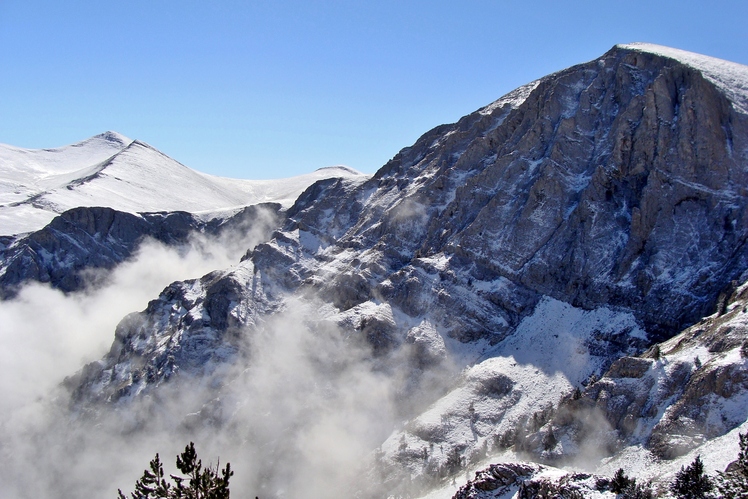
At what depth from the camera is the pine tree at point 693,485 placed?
45.0 meters

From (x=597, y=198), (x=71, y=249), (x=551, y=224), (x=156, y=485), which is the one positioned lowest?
(x=156, y=485)

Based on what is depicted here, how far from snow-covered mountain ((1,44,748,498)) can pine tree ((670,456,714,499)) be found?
2102 centimetres

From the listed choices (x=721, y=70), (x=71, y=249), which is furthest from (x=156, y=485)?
(x=71, y=249)

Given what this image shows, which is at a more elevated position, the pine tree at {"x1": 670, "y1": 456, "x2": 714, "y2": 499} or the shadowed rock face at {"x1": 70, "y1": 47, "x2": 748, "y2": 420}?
the shadowed rock face at {"x1": 70, "y1": 47, "x2": 748, "y2": 420}

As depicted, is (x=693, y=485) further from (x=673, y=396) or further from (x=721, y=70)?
(x=721, y=70)

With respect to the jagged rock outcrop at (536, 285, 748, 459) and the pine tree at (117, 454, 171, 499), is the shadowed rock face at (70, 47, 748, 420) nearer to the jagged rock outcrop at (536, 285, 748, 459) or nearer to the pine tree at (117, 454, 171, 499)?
the jagged rock outcrop at (536, 285, 748, 459)

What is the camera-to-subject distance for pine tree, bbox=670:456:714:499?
45025 millimetres

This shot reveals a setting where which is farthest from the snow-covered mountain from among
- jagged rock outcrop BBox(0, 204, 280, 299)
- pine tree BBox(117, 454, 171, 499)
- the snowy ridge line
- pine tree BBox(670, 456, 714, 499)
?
pine tree BBox(117, 454, 171, 499)

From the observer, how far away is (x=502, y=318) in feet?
377

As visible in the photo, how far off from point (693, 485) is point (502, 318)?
69165 millimetres

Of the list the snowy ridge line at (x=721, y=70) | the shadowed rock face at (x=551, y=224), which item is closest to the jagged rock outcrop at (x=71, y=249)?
the shadowed rock face at (x=551, y=224)

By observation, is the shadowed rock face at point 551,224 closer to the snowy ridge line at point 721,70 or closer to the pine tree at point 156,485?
the snowy ridge line at point 721,70

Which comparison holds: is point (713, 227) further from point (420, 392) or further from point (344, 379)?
point (344, 379)

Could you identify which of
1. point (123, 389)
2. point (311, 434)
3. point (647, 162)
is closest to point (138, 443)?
point (123, 389)
